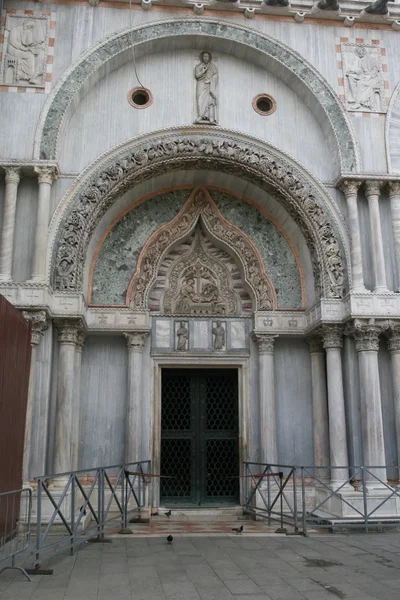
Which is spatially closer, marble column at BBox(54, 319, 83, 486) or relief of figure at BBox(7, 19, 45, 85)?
marble column at BBox(54, 319, 83, 486)

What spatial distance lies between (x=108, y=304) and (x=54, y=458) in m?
3.35

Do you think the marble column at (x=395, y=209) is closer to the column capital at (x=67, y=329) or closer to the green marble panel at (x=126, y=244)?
the green marble panel at (x=126, y=244)

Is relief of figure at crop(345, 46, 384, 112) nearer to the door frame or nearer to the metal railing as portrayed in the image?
the door frame

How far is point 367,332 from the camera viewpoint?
10.6 meters

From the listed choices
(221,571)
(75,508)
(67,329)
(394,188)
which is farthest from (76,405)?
(394,188)

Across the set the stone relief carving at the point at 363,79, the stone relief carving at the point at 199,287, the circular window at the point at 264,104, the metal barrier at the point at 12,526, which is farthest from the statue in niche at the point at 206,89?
Result: the metal barrier at the point at 12,526

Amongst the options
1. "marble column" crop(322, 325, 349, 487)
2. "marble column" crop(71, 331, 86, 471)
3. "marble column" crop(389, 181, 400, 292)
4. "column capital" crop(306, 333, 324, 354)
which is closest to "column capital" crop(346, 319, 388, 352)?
"marble column" crop(322, 325, 349, 487)

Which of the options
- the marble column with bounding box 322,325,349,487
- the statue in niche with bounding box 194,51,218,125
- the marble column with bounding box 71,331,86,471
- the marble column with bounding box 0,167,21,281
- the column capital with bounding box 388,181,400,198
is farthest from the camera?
the statue in niche with bounding box 194,51,218,125

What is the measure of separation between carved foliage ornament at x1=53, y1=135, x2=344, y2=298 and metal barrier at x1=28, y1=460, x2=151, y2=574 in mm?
3630

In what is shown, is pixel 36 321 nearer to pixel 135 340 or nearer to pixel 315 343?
pixel 135 340

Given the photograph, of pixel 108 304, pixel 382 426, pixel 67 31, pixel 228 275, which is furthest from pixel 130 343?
pixel 67 31

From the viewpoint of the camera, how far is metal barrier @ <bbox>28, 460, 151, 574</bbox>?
6922 millimetres

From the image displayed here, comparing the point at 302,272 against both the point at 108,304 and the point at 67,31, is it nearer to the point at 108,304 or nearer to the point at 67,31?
the point at 108,304

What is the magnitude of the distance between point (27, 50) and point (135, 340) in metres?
6.09
